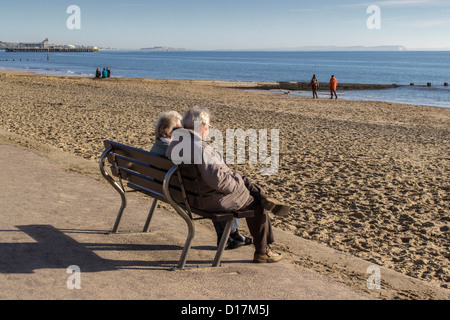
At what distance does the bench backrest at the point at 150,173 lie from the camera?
12.7ft

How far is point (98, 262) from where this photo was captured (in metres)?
4.00

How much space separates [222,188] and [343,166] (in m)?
5.39

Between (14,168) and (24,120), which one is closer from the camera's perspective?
(14,168)

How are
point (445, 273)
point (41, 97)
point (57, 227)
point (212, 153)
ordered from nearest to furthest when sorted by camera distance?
point (212, 153)
point (445, 273)
point (57, 227)
point (41, 97)

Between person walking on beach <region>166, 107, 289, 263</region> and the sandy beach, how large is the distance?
1.10 meters

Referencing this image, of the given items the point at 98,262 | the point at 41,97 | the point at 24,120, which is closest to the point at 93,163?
the point at 98,262

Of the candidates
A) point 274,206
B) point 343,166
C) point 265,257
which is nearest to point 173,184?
point 274,206

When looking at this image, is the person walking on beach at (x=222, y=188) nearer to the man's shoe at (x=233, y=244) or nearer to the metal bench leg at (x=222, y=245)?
the metal bench leg at (x=222, y=245)

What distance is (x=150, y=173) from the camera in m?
4.19

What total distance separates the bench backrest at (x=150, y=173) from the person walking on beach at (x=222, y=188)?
0.26 ft

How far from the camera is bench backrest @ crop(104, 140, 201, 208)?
12.7 ft

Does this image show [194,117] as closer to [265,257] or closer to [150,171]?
[150,171]

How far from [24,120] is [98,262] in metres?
10.1

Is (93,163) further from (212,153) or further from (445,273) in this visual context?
(445,273)
